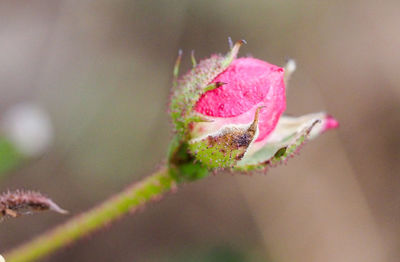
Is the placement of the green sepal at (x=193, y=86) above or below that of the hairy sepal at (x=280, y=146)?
above

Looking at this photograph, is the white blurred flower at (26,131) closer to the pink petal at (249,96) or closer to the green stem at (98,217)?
the green stem at (98,217)

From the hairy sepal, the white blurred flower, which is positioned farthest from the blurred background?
the hairy sepal

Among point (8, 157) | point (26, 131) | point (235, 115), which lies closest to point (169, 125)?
point (26, 131)

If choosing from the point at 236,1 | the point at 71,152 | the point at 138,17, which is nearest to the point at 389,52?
the point at 236,1

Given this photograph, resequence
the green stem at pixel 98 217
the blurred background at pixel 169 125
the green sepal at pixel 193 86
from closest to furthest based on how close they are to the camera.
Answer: the green sepal at pixel 193 86, the green stem at pixel 98 217, the blurred background at pixel 169 125

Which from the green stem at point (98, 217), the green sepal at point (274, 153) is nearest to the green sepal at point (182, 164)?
the green stem at point (98, 217)

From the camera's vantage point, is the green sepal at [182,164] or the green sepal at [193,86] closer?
the green sepal at [193,86]

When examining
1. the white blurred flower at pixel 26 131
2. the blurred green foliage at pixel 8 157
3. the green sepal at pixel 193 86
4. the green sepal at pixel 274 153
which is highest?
the white blurred flower at pixel 26 131

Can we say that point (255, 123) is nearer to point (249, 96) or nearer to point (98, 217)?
point (249, 96)
